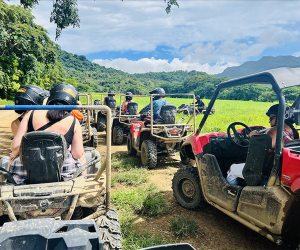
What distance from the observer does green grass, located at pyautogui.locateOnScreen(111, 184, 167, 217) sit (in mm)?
3830

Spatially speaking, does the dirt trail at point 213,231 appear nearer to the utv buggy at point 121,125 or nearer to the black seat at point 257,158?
the black seat at point 257,158

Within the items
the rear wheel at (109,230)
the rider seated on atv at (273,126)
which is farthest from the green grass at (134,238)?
the rider seated on atv at (273,126)

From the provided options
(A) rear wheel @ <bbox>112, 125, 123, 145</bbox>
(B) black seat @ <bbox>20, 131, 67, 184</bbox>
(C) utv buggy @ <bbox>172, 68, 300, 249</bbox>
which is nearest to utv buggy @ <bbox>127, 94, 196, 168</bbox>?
(A) rear wheel @ <bbox>112, 125, 123, 145</bbox>

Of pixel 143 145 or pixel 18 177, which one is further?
pixel 143 145

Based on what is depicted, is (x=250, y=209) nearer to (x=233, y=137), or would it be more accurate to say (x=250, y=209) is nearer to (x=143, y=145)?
(x=233, y=137)

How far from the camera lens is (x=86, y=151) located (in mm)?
3357

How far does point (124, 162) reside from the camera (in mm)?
6438

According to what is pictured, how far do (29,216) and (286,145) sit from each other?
2442 mm

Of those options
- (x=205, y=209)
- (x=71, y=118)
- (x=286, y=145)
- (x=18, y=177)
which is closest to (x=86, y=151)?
(x=71, y=118)

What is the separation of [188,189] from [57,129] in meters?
2.26

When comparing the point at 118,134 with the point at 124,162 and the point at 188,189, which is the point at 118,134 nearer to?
the point at 124,162

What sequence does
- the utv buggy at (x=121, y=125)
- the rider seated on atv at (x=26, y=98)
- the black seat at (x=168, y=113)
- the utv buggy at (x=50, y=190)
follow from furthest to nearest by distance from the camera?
the utv buggy at (x=121, y=125), the black seat at (x=168, y=113), the rider seated on atv at (x=26, y=98), the utv buggy at (x=50, y=190)

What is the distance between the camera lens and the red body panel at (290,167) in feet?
7.30

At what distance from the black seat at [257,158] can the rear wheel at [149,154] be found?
3247 millimetres
